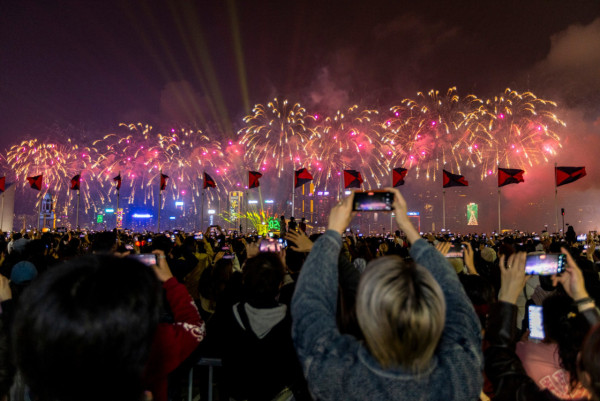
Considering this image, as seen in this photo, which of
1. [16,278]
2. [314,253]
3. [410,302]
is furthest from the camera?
[16,278]

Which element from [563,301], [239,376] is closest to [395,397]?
[563,301]

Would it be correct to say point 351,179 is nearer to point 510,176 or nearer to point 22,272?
point 510,176

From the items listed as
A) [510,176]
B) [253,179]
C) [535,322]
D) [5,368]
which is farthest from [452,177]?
[5,368]

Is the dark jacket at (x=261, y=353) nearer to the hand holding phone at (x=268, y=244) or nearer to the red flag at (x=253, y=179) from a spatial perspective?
A: the hand holding phone at (x=268, y=244)

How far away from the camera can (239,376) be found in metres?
3.30

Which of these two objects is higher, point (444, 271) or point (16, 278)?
point (444, 271)

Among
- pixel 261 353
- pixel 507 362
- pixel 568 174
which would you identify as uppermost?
pixel 568 174

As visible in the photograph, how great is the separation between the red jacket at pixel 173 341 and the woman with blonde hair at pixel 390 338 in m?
0.88

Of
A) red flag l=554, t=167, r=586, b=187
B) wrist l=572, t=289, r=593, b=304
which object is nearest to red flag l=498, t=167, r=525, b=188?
red flag l=554, t=167, r=586, b=187

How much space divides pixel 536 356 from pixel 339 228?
1.77 m

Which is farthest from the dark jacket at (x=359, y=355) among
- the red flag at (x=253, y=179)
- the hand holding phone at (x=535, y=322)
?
the red flag at (x=253, y=179)

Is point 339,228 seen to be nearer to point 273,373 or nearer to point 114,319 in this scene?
point 114,319

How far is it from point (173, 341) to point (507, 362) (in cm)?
207

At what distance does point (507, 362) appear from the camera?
2.16 meters
